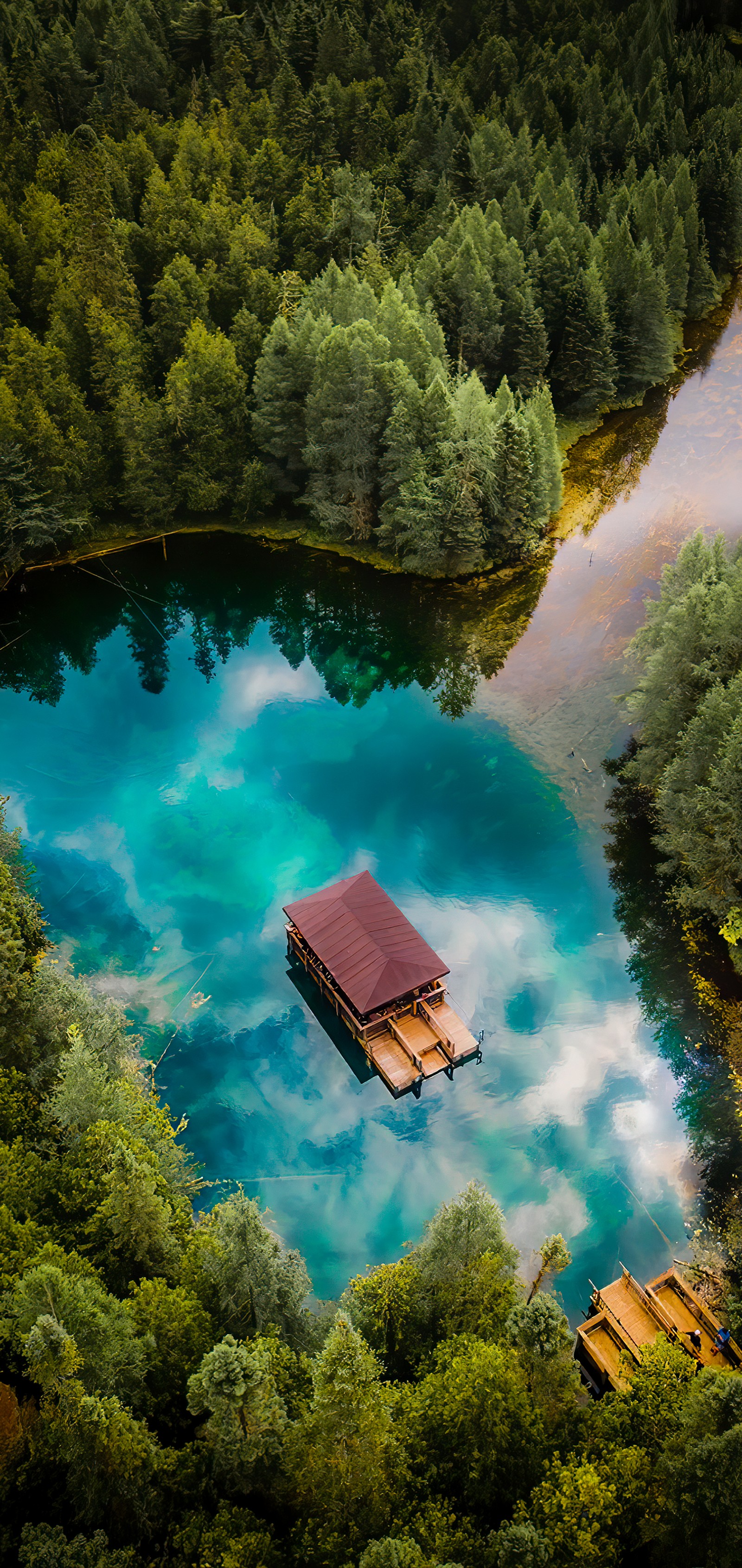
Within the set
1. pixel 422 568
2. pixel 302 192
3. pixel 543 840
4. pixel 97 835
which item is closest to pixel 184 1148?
pixel 97 835

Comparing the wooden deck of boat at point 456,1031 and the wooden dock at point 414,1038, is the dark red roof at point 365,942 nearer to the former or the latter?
the wooden dock at point 414,1038

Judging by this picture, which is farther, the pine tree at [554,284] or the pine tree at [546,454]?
the pine tree at [554,284]

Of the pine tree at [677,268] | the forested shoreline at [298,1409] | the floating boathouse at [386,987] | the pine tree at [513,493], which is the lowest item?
the forested shoreline at [298,1409]

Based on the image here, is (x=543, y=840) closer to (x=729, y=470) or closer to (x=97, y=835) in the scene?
(x=97, y=835)

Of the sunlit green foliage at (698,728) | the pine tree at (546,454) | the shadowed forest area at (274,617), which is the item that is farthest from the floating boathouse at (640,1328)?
the pine tree at (546,454)

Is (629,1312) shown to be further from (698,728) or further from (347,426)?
(347,426)

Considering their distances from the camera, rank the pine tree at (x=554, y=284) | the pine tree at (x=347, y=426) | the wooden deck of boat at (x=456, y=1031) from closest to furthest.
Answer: the wooden deck of boat at (x=456, y=1031) → the pine tree at (x=347, y=426) → the pine tree at (x=554, y=284)

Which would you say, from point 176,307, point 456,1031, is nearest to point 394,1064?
point 456,1031
